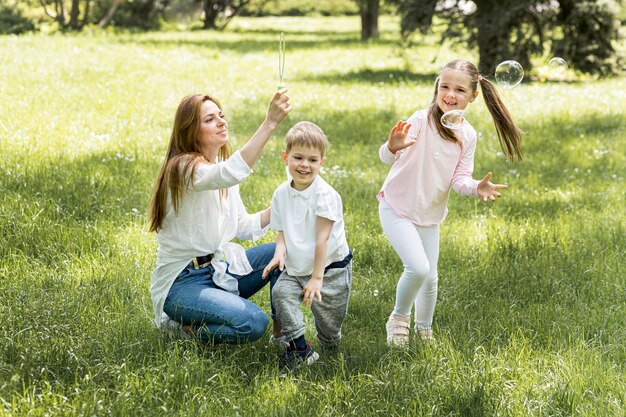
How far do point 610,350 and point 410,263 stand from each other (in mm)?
1129

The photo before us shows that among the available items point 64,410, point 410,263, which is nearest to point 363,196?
point 410,263

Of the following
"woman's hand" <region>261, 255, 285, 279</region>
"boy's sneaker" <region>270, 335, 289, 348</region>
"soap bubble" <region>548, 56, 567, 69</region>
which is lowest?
"boy's sneaker" <region>270, 335, 289, 348</region>

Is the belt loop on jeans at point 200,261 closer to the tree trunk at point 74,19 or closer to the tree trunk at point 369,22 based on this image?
the tree trunk at point 74,19

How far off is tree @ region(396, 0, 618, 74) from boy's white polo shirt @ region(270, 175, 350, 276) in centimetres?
1256

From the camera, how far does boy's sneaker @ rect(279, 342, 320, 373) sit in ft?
12.9

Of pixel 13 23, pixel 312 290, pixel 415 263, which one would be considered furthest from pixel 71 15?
pixel 312 290

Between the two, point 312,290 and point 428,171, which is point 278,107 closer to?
point 312,290

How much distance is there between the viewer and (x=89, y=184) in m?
6.55

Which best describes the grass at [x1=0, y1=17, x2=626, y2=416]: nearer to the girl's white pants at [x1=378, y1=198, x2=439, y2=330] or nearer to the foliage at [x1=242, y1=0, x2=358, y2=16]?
the girl's white pants at [x1=378, y1=198, x2=439, y2=330]

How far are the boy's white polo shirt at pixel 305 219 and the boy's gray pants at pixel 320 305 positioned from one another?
0.07m

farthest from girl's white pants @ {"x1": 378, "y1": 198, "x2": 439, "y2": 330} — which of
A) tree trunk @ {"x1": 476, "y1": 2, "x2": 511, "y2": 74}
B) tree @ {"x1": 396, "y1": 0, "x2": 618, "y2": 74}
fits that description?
tree @ {"x1": 396, "y1": 0, "x2": 618, "y2": 74}

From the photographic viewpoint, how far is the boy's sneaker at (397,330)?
429cm

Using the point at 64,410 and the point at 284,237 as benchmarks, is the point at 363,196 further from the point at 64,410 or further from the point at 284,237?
the point at 64,410

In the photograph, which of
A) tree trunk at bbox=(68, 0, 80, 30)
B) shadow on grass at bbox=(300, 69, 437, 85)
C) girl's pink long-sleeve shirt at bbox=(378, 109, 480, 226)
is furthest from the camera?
tree trunk at bbox=(68, 0, 80, 30)
